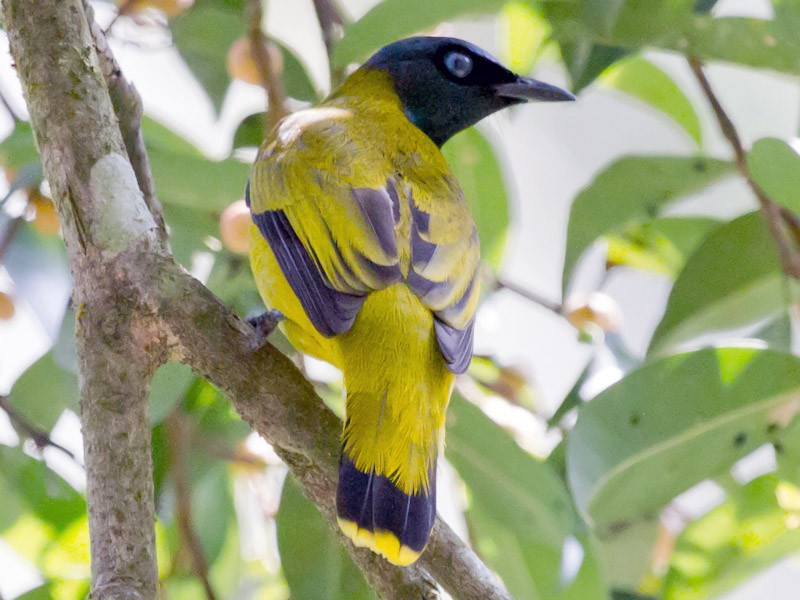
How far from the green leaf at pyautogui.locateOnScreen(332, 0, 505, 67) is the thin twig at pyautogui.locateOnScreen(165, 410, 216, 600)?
0.87 metres

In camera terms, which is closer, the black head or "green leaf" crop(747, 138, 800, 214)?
"green leaf" crop(747, 138, 800, 214)

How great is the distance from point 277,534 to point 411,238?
2.27 feet

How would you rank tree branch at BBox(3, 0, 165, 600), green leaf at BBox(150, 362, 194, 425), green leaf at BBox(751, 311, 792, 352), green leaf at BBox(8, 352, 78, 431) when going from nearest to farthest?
tree branch at BBox(3, 0, 165, 600) → green leaf at BBox(150, 362, 194, 425) → green leaf at BBox(8, 352, 78, 431) → green leaf at BBox(751, 311, 792, 352)

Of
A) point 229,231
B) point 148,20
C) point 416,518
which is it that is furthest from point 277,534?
point 148,20

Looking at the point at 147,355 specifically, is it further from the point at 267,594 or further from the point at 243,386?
the point at 267,594

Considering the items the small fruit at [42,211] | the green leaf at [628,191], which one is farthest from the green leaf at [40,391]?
the green leaf at [628,191]

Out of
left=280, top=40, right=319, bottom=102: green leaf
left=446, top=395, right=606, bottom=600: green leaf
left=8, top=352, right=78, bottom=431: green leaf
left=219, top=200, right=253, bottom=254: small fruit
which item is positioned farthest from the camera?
left=280, top=40, right=319, bottom=102: green leaf

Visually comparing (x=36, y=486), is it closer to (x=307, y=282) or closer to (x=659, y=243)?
(x=307, y=282)

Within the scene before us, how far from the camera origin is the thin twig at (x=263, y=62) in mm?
2084

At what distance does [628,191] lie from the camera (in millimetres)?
2381

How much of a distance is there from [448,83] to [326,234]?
0.98 m

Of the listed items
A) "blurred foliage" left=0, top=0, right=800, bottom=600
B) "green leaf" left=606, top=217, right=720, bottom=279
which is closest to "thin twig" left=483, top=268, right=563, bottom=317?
"blurred foliage" left=0, top=0, right=800, bottom=600

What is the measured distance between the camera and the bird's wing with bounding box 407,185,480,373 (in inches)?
63.8

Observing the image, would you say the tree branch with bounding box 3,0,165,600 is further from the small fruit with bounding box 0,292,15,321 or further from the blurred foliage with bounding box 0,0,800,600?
the small fruit with bounding box 0,292,15,321
